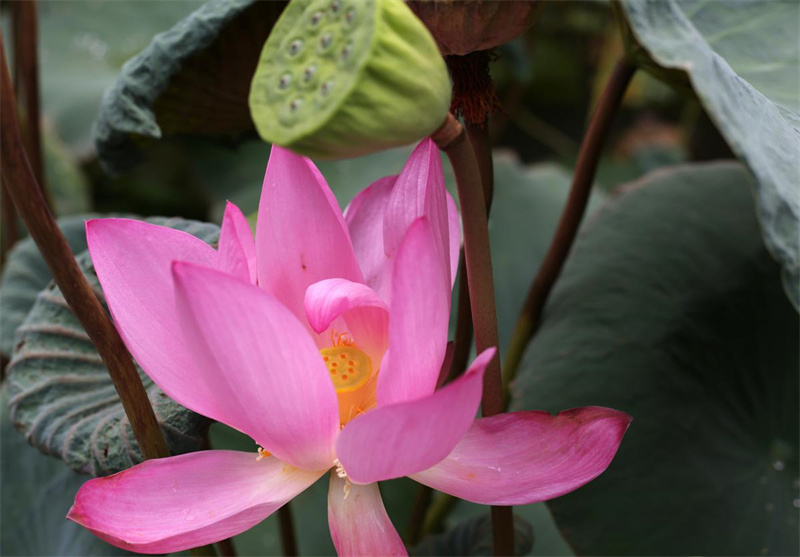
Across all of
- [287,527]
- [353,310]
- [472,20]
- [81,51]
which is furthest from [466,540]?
[81,51]

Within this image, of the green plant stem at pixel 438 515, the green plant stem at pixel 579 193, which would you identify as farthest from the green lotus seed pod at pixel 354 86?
the green plant stem at pixel 438 515

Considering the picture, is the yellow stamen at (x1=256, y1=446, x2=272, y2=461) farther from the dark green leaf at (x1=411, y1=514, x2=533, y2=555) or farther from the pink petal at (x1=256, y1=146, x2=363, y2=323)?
the dark green leaf at (x1=411, y1=514, x2=533, y2=555)

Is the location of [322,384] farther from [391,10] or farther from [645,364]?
[645,364]

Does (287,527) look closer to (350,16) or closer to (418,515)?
(418,515)

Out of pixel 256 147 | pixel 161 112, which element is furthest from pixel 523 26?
pixel 256 147

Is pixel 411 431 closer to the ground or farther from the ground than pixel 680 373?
farther from the ground

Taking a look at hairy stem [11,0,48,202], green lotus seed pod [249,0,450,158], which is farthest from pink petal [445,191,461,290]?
hairy stem [11,0,48,202]

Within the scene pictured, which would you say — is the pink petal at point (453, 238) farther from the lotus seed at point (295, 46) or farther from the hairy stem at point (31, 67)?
the hairy stem at point (31, 67)

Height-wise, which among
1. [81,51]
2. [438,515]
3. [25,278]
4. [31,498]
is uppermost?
[81,51]

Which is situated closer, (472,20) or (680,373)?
(472,20)
